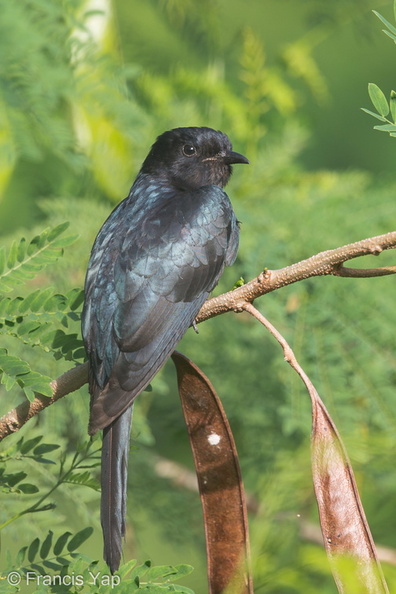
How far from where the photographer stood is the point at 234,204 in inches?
198

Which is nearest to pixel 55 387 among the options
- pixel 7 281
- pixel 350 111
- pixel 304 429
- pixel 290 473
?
pixel 7 281

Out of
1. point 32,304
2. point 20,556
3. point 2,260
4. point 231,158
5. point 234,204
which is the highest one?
point 234,204

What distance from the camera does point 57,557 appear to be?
250 cm

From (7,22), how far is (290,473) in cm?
255

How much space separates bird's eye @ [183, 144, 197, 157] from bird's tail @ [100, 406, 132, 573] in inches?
78.3

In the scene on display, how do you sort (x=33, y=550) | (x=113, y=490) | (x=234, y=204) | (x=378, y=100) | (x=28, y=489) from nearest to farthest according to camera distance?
1. (x=378, y=100)
2. (x=33, y=550)
3. (x=28, y=489)
4. (x=113, y=490)
5. (x=234, y=204)

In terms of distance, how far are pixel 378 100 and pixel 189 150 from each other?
7.48 feet

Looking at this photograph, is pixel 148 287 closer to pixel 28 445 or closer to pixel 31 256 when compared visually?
pixel 31 256

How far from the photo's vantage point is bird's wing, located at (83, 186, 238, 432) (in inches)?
125

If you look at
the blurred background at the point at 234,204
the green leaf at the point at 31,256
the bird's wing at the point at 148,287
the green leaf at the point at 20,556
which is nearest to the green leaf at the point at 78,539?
the green leaf at the point at 20,556

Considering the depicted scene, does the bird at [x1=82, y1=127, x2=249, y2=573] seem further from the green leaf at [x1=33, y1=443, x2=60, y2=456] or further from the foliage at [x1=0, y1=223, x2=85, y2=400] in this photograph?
the foliage at [x1=0, y1=223, x2=85, y2=400]

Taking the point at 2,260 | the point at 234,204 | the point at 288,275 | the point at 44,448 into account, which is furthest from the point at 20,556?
the point at 234,204

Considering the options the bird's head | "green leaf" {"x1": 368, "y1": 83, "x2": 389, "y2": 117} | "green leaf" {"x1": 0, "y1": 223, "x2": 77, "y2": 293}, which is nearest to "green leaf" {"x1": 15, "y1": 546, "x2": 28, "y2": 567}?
"green leaf" {"x1": 0, "y1": 223, "x2": 77, "y2": 293}

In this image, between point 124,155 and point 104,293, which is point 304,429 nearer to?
point 104,293
